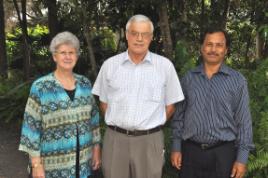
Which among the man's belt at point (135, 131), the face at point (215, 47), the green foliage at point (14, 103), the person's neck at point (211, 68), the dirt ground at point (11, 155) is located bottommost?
the dirt ground at point (11, 155)

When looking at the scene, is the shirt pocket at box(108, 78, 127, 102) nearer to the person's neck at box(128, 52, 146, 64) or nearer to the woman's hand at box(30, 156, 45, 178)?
the person's neck at box(128, 52, 146, 64)

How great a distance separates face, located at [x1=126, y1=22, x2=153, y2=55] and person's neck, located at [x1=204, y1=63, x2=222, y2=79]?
0.60 meters

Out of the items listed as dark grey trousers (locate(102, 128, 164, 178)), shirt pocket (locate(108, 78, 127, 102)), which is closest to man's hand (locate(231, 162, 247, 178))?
dark grey trousers (locate(102, 128, 164, 178))

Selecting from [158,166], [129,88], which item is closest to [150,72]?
[129,88]

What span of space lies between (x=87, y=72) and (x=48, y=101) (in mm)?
6040

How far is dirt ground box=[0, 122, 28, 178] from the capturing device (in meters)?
6.30

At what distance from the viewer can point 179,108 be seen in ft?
13.3

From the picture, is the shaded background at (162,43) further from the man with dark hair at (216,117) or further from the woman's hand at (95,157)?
the woman's hand at (95,157)

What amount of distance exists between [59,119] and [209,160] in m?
1.42

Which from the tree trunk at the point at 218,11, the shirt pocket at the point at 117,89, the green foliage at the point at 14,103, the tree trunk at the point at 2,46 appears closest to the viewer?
the shirt pocket at the point at 117,89

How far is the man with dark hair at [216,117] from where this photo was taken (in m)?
3.83

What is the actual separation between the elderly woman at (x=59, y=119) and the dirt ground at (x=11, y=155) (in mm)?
2636

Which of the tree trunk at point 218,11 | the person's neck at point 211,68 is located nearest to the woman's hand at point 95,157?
the person's neck at point 211,68

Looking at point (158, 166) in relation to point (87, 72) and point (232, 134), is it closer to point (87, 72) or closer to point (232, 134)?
point (232, 134)
